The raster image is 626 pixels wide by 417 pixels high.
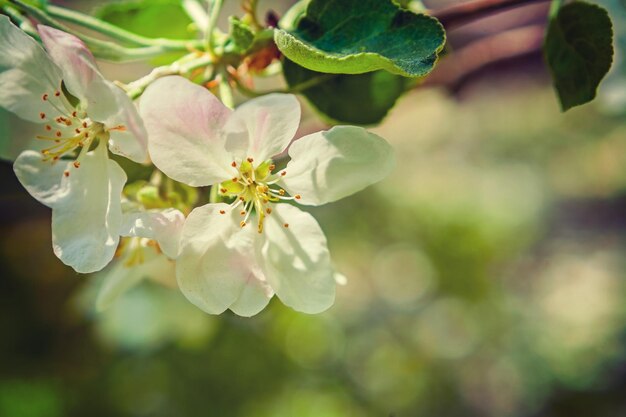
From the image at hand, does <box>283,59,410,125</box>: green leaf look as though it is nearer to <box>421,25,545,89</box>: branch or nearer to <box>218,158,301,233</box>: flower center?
<box>218,158,301,233</box>: flower center

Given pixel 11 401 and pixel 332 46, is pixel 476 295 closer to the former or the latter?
pixel 11 401

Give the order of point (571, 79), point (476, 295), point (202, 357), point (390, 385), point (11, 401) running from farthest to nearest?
point (476, 295) < point (390, 385) < point (202, 357) < point (11, 401) < point (571, 79)

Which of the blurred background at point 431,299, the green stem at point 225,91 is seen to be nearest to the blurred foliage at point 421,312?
the blurred background at point 431,299

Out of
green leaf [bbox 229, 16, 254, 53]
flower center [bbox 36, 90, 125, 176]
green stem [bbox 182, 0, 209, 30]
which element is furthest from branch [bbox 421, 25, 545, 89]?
flower center [bbox 36, 90, 125, 176]

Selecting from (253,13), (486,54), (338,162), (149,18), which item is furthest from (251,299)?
(486,54)

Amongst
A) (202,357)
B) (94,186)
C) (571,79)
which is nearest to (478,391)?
(202,357)

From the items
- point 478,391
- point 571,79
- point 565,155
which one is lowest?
point 478,391

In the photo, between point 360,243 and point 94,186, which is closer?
point 94,186
